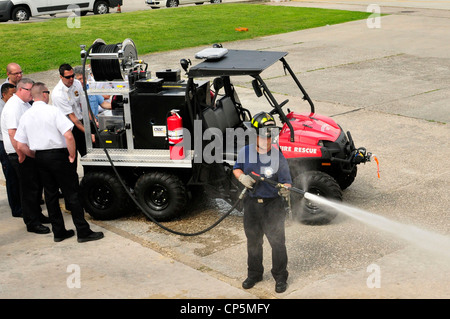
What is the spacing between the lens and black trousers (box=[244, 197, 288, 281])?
19.0 ft

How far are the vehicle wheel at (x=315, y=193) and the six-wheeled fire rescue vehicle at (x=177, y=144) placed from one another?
1 centimetres

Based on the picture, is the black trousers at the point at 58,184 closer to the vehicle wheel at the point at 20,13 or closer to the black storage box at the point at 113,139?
the black storage box at the point at 113,139

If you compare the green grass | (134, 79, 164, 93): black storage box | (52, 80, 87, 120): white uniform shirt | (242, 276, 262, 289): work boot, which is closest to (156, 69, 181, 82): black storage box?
(134, 79, 164, 93): black storage box

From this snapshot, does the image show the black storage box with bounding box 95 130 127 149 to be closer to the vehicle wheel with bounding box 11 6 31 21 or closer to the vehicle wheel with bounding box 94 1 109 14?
the vehicle wheel with bounding box 11 6 31 21

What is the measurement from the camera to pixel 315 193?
7.19m

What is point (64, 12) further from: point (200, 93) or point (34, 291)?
point (34, 291)

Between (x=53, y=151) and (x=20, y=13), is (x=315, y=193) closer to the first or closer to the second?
(x=53, y=151)

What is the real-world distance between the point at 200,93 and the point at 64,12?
21530 mm

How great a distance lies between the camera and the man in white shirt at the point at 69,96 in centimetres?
767

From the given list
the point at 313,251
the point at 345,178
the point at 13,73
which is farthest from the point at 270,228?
the point at 13,73

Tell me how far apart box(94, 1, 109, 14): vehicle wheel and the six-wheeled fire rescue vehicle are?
20838 mm
